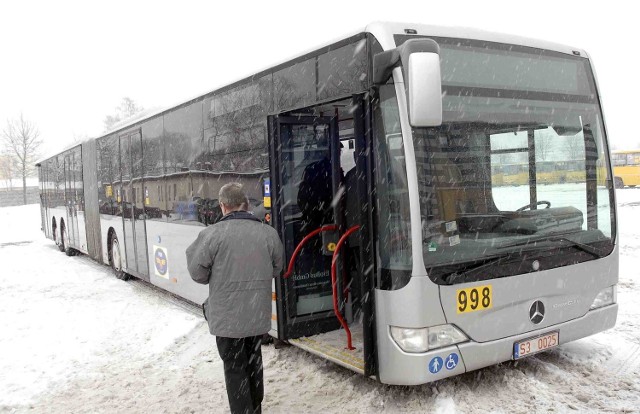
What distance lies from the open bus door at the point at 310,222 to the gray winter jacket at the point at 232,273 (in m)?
1.33

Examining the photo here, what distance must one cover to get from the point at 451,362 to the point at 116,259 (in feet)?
30.0

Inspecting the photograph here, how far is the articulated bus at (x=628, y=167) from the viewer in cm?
3609

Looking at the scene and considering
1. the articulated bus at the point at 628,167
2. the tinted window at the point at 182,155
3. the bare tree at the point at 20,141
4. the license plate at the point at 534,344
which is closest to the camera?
the license plate at the point at 534,344

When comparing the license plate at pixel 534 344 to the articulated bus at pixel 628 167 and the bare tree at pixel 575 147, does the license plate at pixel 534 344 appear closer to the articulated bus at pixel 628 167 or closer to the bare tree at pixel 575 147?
the bare tree at pixel 575 147

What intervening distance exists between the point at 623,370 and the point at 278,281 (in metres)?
3.22

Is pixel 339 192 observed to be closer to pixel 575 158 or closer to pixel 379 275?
pixel 379 275

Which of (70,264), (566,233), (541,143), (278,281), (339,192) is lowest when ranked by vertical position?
(70,264)

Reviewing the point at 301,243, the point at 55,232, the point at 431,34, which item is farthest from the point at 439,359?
the point at 55,232

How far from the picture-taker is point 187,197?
7871 mm

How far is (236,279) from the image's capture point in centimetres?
410

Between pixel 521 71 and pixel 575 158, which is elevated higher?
pixel 521 71

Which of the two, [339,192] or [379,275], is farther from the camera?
[339,192]

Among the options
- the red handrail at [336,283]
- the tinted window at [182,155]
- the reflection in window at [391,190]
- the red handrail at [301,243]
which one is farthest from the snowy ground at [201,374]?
the tinted window at [182,155]

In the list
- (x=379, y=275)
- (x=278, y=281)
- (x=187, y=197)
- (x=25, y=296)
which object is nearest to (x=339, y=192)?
(x=278, y=281)
